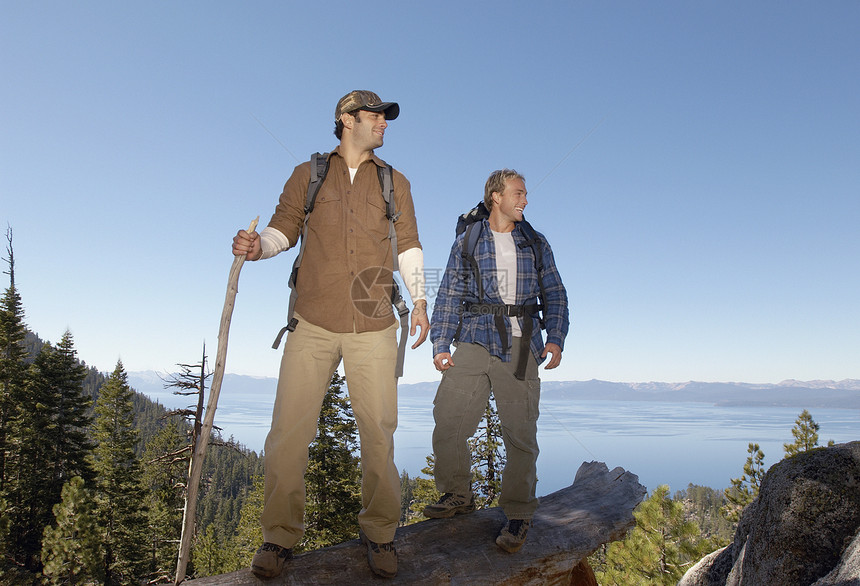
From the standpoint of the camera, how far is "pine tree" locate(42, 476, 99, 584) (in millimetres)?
30047

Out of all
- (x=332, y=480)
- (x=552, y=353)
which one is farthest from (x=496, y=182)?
(x=332, y=480)

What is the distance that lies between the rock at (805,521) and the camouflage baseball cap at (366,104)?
450cm

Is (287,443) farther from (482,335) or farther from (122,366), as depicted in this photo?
(122,366)

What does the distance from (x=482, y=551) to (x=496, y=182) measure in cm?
405

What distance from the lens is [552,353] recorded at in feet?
18.9

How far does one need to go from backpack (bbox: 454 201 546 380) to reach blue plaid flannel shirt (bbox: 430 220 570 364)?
1.5 inches

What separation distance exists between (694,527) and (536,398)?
982 centimetres

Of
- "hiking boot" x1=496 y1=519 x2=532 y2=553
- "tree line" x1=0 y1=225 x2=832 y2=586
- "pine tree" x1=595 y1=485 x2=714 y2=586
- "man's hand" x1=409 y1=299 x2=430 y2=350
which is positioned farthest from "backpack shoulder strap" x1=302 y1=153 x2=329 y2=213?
"tree line" x1=0 y1=225 x2=832 y2=586

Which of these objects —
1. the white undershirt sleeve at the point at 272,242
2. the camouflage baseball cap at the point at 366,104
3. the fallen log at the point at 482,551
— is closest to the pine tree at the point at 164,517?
the fallen log at the point at 482,551

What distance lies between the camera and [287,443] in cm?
442

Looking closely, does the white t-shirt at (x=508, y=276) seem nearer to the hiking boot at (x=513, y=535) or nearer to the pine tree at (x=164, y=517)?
the hiking boot at (x=513, y=535)

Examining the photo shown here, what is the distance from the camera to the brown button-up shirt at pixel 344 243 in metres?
4.65

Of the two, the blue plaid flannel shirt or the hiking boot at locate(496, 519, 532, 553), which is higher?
the blue plaid flannel shirt

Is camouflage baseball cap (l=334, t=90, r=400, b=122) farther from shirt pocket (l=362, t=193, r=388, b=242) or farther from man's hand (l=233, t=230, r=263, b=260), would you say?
man's hand (l=233, t=230, r=263, b=260)
